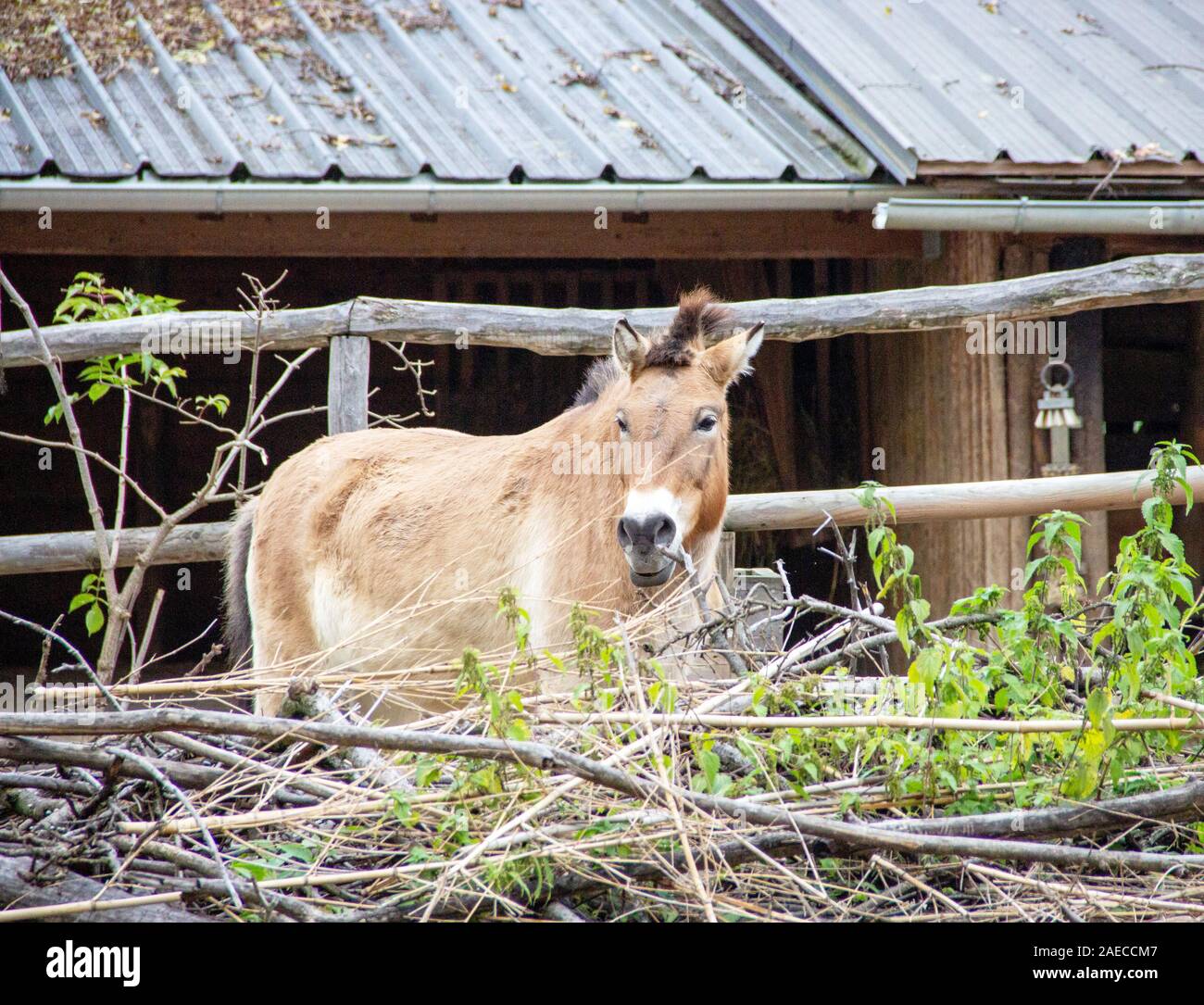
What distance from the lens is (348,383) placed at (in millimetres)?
5344

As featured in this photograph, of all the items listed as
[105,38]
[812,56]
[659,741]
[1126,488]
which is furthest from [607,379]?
[105,38]

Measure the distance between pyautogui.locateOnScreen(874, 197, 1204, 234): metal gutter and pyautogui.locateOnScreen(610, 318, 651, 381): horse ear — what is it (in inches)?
89.2

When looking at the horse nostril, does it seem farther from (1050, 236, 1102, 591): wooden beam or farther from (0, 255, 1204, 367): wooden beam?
(1050, 236, 1102, 591): wooden beam

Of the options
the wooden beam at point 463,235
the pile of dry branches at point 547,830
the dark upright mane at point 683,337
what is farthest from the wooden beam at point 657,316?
the pile of dry branches at point 547,830

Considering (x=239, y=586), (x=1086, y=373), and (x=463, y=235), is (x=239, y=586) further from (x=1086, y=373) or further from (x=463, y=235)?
(x=1086, y=373)

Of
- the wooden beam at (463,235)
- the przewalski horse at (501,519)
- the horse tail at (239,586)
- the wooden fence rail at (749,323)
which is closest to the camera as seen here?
the przewalski horse at (501,519)

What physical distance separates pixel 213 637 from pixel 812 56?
18.2ft

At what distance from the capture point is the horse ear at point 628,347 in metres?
4.77

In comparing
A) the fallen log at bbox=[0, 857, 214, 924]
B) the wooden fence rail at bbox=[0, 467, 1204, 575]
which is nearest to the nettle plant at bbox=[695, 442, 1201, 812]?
the fallen log at bbox=[0, 857, 214, 924]

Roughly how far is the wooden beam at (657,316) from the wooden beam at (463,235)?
175 cm

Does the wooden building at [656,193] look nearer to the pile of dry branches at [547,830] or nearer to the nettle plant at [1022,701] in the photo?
the nettle plant at [1022,701]

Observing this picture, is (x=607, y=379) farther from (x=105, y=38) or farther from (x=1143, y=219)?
(x=105, y=38)

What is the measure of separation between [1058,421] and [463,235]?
3.23 meters
